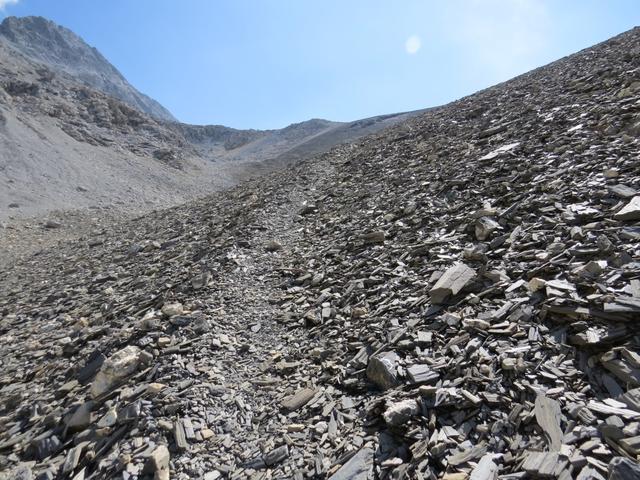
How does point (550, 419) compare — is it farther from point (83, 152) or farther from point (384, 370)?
point (83, 152)

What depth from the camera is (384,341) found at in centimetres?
504

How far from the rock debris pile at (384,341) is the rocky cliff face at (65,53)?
366 ft

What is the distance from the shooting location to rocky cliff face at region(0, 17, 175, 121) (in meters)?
111

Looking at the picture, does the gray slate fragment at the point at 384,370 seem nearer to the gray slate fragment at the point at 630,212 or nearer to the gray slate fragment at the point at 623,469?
the gray slate fragment at the point at 623,469

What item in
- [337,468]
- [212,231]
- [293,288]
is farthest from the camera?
[212,231]

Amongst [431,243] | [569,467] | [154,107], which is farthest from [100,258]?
[154,107]

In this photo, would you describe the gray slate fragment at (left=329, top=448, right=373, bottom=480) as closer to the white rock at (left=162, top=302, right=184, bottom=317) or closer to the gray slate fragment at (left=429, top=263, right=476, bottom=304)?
the gray slate fragment at (left=429, top=263, right=476, bottom=304)

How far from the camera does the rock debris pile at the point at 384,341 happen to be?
3.33 meters

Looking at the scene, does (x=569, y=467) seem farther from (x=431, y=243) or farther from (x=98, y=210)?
(x=98, y=210)

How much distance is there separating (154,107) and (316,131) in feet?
348

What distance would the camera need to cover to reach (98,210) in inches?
1016

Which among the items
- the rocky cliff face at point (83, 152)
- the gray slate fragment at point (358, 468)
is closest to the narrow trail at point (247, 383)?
the gray slate fragment at point (358, 468)

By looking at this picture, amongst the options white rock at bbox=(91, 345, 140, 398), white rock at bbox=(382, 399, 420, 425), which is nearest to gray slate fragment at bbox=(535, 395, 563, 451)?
white rock at bbox=(382, 399, 420, 425)

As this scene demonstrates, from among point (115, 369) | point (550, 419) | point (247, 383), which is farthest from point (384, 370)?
point (115, 369)
